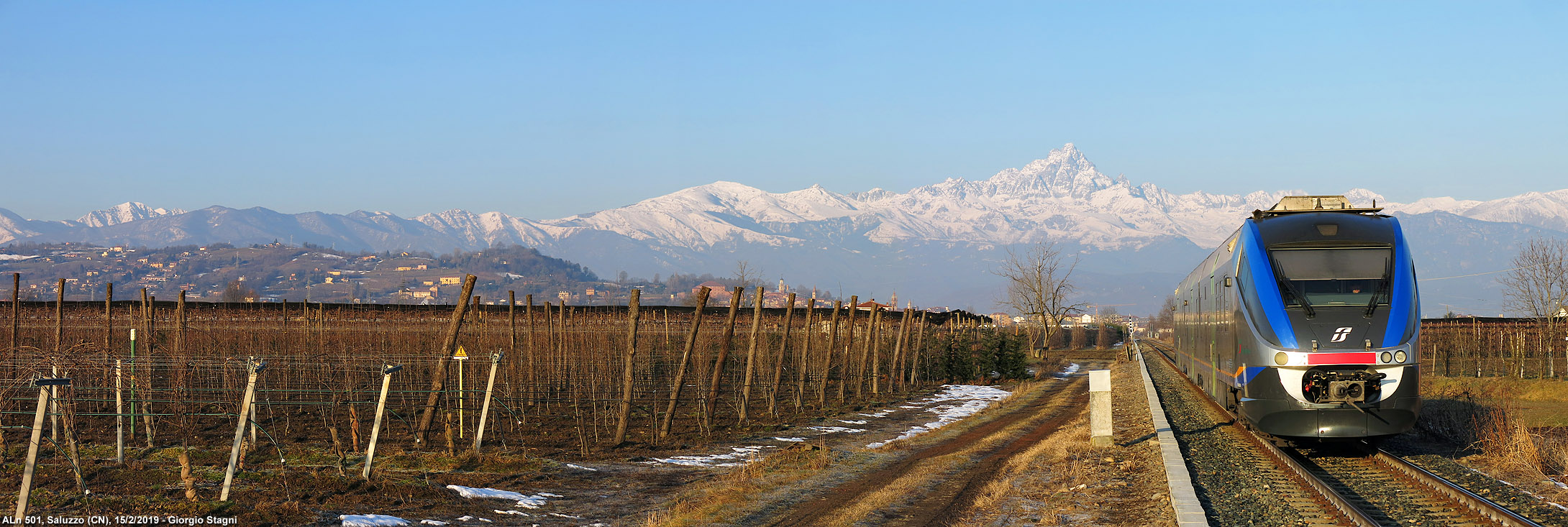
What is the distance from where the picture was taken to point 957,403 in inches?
1213

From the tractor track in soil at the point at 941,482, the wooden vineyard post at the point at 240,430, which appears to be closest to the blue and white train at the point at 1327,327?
the tractor track in soil at the point at 941,482

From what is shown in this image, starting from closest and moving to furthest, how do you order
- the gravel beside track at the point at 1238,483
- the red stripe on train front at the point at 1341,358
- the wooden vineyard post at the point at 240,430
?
the gravel beside track at the point at 1238,483 < the wooden vineyard post at the point at 240,430 < the red stripe on train front at the point at 1341,358

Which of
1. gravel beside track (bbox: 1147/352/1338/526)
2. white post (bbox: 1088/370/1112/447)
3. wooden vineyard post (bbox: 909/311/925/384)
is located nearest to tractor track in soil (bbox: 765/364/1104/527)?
white post (bbox: 1088/370/1112/447)

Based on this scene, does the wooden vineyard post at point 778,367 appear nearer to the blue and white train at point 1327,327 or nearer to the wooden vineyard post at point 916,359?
the blue and white train at point 1327,327

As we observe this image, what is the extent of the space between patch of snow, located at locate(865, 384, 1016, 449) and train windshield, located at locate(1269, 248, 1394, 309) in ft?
25.6

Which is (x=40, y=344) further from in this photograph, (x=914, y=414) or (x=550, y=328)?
(x=914, y=414)

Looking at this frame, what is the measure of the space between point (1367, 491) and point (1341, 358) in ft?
5.76

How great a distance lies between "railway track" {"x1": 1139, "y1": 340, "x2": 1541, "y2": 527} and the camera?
400 inches

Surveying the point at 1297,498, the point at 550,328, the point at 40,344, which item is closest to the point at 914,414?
the point at 550,328

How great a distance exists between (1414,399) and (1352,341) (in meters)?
1.01

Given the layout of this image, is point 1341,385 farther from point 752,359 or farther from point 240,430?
point 240,430

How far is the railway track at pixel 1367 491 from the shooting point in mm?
10156

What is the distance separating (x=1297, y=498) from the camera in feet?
37.9

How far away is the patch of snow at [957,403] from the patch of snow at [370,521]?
986cm
